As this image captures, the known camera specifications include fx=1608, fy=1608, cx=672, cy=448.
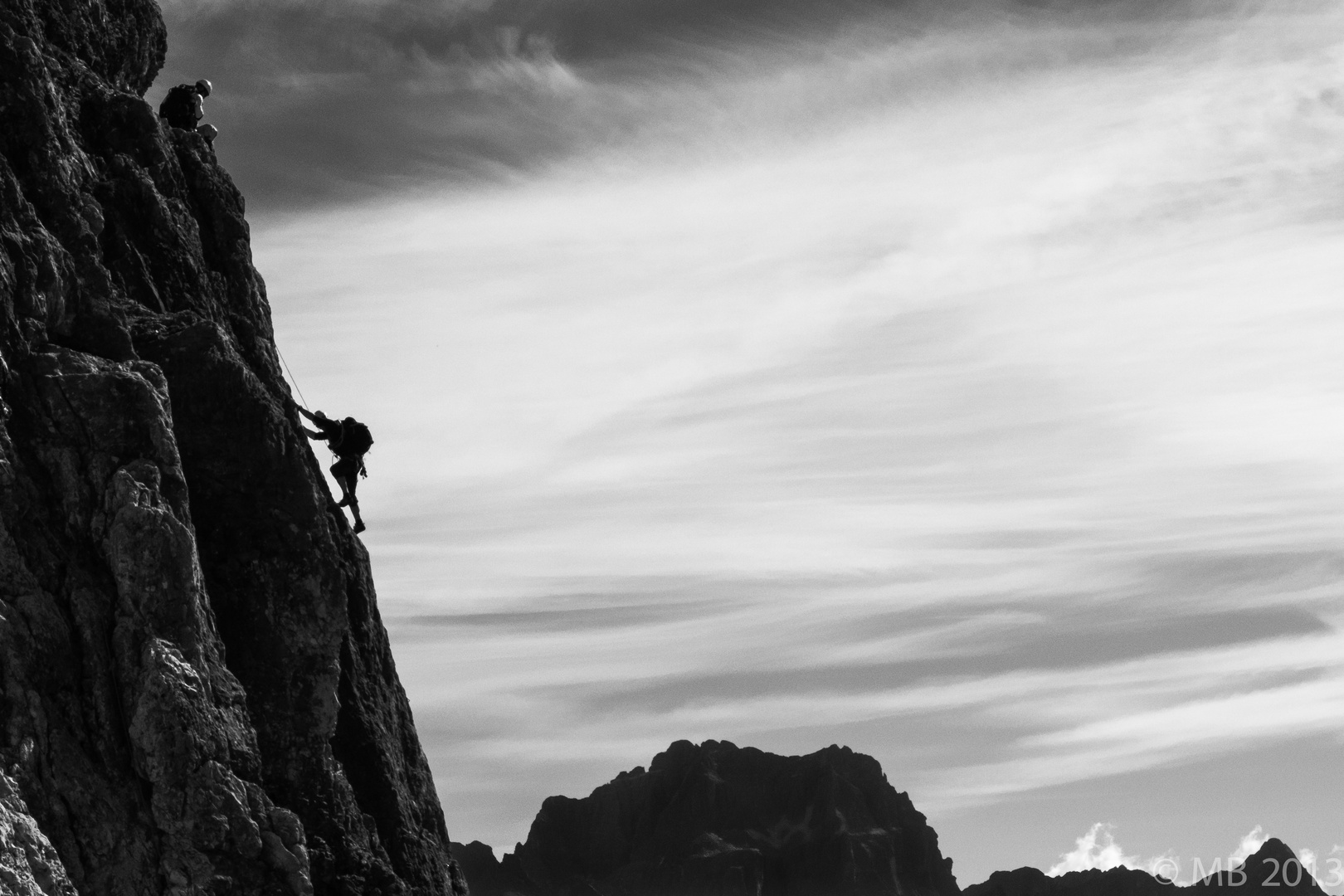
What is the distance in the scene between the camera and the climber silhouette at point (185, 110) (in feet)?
127

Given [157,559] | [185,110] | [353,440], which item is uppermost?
[185,110]

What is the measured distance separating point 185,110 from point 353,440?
9.19 m

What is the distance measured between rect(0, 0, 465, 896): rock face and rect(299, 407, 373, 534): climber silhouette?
159 cm

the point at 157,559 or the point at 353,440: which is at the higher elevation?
the point at 353,440

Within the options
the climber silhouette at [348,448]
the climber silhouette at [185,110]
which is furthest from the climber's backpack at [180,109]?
the climber silhouette at [348,448]

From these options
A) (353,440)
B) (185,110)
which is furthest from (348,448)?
(185,110)

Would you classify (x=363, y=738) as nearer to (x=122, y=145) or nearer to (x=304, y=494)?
(x=304, y=494)

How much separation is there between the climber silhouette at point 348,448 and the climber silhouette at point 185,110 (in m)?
7.65

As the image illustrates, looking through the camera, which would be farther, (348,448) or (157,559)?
(348,448)

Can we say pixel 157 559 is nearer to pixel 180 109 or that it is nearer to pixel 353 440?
pixel 353 440

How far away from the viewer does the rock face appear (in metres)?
26.0

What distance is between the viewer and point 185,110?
3884 cm

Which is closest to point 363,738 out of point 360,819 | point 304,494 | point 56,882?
point 360,819

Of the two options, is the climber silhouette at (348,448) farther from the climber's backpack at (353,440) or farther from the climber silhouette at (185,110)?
the climber silhouette at (185,110)
